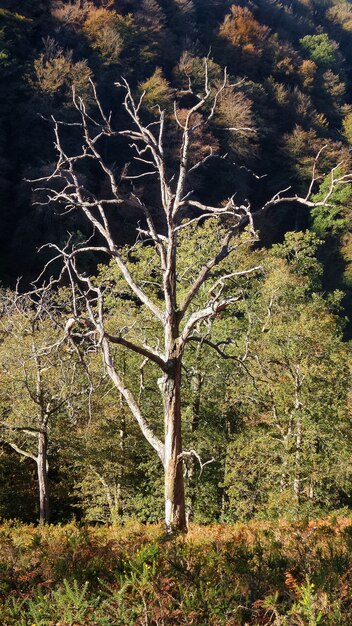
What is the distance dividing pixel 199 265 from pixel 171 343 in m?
14.4

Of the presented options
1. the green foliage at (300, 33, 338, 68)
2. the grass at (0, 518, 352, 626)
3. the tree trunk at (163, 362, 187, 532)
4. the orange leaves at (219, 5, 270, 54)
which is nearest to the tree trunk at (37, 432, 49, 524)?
the tree trunk at (163, 362, 187, 532)

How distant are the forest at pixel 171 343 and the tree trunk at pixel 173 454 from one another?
2 cm

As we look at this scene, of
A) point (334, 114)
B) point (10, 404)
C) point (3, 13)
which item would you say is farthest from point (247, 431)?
point (334, 114)

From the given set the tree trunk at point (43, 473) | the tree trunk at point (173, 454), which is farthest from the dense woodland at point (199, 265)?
the tree trunk at point (173, 454)

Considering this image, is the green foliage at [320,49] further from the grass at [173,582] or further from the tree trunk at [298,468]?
the grass at [173,582]

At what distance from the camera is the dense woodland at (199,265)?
53.5ft

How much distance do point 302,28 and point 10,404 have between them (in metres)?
67.0

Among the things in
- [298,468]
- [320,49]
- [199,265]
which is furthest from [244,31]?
[298,468]

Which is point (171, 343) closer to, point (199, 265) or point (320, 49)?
point (199, 265)

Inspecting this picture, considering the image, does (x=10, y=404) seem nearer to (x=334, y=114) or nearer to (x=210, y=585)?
(x=210, y=585)

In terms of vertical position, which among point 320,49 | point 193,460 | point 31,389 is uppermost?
point 320,49

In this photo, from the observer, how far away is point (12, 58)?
3800 centimetres

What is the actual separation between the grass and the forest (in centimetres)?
2

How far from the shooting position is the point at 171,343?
720 centimetres
